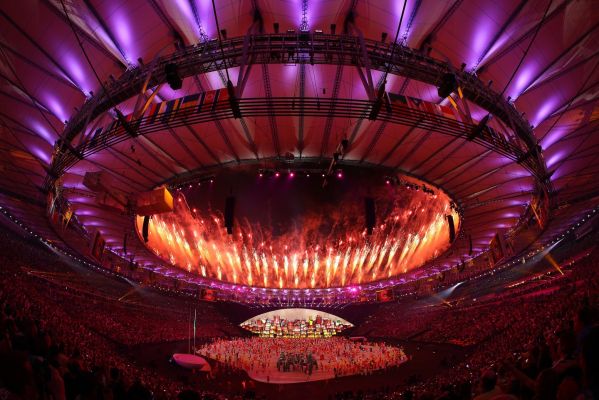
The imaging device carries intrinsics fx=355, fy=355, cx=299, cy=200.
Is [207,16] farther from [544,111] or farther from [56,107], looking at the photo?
[544,111]

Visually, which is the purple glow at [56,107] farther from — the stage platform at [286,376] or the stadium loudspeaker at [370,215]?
the stage platform at [286,376]

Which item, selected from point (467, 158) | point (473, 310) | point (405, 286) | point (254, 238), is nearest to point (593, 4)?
point (467, 158)

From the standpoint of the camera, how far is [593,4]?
11.1 m

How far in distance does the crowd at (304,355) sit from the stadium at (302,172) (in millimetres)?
420

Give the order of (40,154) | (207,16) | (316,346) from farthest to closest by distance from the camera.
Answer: (316,346), (40,154), (207,16)

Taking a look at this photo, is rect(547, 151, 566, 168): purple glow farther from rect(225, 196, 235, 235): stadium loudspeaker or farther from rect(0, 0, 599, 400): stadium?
rect(225, 196, 235, 235): stadium loudspeaker

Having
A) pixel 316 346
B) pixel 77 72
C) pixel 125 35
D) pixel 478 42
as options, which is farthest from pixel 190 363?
pixel 478 42

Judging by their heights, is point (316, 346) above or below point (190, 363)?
above

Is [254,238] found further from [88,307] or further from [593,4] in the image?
[593,4]

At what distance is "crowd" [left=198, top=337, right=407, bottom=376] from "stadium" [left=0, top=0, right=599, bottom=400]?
16.5 inches

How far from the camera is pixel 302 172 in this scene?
21328 millimetres

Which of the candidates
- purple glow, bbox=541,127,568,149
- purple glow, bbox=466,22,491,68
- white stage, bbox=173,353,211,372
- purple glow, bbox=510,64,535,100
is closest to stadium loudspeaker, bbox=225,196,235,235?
white stage, bbox=173,353,211,372

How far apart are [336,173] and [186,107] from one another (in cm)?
1139

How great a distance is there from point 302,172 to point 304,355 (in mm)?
19093
